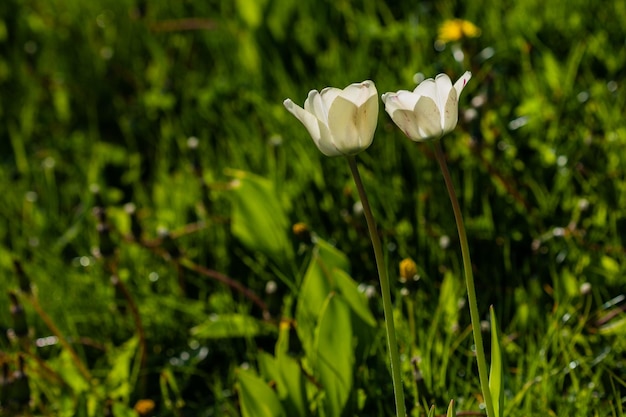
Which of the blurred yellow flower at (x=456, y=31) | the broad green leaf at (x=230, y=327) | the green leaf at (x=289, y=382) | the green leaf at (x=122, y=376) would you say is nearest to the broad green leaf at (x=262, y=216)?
the broad green leaf at (x=230, y=327)

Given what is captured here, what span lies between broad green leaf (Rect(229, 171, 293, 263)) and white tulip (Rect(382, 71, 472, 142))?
31.4 inches

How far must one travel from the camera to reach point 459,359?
1.50 meters

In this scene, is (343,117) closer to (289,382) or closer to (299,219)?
(289,382)

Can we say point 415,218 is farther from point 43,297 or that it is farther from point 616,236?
point 43,297

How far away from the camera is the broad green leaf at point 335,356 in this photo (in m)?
1.45

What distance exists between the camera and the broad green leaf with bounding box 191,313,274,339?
1.70 meters

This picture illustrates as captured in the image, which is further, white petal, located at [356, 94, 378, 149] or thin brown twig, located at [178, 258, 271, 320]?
thin brown twig, located at [178, 258, 271, 320]

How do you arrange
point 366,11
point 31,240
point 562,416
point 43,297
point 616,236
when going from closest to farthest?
point 562,416
point 616,236
point 43,297
point 31,240
point 366,11

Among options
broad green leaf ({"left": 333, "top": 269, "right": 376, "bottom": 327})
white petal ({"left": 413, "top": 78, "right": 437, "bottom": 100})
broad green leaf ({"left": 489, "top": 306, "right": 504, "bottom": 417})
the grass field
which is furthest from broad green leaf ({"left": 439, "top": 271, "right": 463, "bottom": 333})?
white petal ({"left": 413, "top": 78, "right": 437, "bottom": 100})

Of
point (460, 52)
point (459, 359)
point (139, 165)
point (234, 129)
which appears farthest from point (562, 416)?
point (139, 165)

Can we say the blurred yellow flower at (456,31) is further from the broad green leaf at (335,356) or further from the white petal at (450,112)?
the white petal at (450,112)

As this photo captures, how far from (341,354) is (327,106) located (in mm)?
517

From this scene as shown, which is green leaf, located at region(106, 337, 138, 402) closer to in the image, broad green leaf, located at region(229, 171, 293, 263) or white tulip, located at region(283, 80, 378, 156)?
broad green leaf, located at region(229, 171, 293, 263)

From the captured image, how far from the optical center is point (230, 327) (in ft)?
5.61
